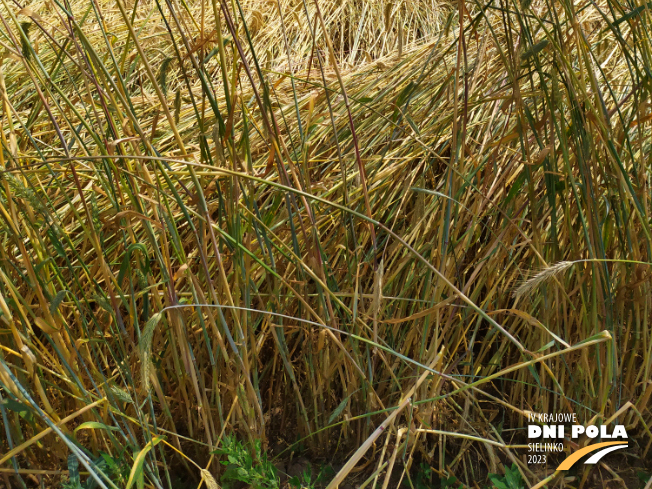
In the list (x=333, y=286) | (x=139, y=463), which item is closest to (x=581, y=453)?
(x=333, y=286)

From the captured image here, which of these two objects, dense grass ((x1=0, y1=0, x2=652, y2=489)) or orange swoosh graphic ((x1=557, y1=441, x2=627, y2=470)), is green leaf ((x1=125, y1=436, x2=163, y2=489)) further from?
orange swoosh graphic ((x1=557, y1=441, x2=627, y2=470))

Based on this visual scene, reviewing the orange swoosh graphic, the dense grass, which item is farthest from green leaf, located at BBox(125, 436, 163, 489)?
the orange swoosh graphic

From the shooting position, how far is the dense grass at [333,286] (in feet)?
2.38

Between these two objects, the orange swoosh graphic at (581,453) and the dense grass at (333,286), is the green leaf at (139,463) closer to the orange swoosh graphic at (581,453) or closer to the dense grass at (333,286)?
the dense grass at (333,286)

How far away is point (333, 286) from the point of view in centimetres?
97

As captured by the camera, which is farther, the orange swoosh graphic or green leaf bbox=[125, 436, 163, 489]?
the orange swoosh graphic

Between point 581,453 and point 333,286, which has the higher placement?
point 333,286

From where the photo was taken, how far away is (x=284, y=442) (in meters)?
1.00

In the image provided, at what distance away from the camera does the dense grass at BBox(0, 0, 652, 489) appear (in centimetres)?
73

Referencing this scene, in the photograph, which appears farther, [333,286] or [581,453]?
[333,286]

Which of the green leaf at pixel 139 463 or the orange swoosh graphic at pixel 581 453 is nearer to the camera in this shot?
the green leaf at pixel 139 463

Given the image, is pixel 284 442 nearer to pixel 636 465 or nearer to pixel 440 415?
pixel 440 415

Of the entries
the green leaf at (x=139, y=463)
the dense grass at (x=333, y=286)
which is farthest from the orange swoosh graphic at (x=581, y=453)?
the green leaf at (x=139, y=463)

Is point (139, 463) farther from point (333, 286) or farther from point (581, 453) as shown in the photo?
point (581, 453)
